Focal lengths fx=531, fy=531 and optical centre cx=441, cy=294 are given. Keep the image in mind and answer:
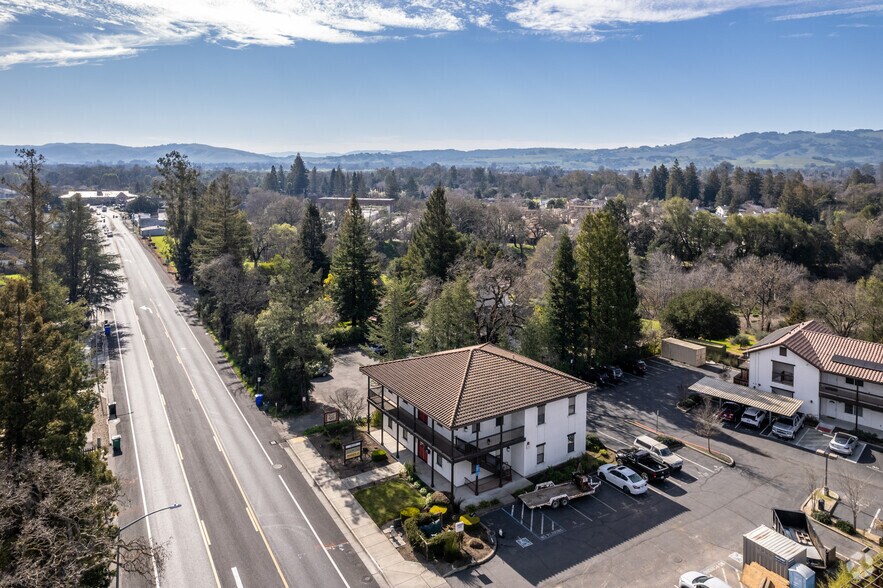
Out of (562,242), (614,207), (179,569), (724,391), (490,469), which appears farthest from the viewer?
(614,207)

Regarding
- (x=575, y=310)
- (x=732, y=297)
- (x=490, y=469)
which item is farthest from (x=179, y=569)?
(x=732, y=297)

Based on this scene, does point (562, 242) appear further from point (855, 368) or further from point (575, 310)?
point (855, 368)

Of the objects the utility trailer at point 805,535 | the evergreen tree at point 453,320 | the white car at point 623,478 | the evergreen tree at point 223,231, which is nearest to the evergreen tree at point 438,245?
the evergreen tree at point 453,320

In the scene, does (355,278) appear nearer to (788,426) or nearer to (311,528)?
(311,528)

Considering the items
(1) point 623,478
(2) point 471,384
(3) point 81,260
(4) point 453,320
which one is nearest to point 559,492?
(1) point 623,478

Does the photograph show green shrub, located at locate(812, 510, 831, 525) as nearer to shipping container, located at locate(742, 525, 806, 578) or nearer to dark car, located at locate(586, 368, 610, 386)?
shipping container, located at locate(742, 525, 806, 578)

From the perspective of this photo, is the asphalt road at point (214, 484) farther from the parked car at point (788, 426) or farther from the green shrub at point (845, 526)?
the parked car at point (788, 426)

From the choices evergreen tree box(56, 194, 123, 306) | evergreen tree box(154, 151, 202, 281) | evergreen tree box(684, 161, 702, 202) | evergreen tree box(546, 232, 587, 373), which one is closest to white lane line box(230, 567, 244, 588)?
evergreen tree box(546, 232, 587, 373)

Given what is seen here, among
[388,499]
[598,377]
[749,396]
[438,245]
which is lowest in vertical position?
[388,499]
